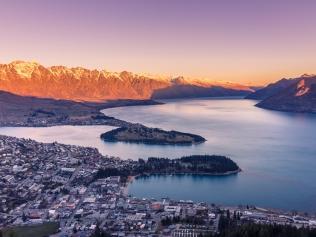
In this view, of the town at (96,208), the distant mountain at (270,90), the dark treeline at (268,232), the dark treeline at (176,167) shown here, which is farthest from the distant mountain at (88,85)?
the dark treeline at (268,232)

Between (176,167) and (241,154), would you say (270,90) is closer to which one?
(241,154)

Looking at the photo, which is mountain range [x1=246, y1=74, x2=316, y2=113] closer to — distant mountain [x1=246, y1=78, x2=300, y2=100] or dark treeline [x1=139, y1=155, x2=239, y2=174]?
distant mountain [x1=246, y1=78, x2=300, y2=100]

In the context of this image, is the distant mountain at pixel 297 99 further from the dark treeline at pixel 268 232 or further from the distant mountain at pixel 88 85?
the dark treeline at pixel 268 232

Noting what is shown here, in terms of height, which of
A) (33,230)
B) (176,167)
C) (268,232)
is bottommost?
(33,230)

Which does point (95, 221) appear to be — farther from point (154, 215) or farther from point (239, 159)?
point (239, 159)

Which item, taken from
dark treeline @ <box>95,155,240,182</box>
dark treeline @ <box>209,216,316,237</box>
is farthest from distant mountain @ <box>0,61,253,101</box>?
dark treeline @ <box>209,216,316,237</box>

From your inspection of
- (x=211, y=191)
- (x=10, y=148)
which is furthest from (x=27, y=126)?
(x=211, y=191)

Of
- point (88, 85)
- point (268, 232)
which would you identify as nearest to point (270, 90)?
point (88, 85)
